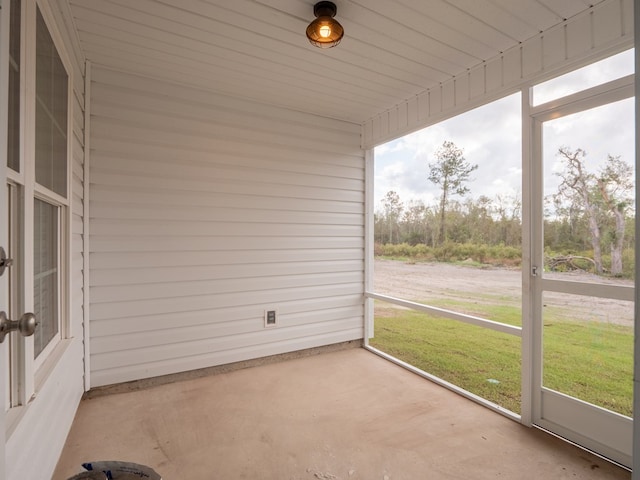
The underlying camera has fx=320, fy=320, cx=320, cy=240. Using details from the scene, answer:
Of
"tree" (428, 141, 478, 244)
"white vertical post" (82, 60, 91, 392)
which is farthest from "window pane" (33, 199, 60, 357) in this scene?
"tree" (428, 141, 478, 244)

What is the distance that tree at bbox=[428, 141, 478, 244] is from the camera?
10.5 ft

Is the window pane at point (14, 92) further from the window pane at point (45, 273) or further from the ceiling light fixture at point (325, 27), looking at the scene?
the ceiling light fixture at point (325, 27)

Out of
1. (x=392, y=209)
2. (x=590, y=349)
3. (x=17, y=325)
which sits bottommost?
(x=590, y=349)

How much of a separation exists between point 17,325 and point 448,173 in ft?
11.2

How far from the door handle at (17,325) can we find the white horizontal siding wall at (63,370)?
1.92ft

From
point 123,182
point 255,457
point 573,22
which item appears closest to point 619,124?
point 573,22

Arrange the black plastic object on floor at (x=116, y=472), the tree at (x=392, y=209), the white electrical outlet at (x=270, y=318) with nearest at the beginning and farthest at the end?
the black plastic object on floor at (x=116, y=472)
the white electrical outlet at (x=270, y=318)
the tree at (x=392, y=209)

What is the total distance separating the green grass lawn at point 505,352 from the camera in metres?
1.95

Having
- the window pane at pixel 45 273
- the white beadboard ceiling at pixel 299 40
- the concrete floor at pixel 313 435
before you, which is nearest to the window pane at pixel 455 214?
the white beadboard ceiling at pixel 299 40

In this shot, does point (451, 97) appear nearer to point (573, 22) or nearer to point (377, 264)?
point (573, 22)

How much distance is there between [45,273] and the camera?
1746 millimetres

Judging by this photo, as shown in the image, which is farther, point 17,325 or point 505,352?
point 505,352

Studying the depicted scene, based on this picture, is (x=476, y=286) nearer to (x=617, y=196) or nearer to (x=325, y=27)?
(x=617, y=196)

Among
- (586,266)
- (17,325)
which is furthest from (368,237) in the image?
(17,325)
